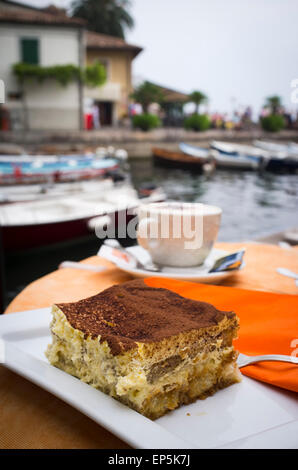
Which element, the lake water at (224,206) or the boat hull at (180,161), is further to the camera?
the boat hull at (180,161)

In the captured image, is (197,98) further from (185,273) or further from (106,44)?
(185,273)

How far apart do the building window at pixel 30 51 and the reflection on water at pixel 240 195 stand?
16.6 feet

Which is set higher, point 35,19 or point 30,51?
point 35,19

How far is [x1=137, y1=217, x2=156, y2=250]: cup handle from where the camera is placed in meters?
0.82

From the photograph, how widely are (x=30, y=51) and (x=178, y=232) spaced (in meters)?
16.6

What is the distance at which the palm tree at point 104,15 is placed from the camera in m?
22.0

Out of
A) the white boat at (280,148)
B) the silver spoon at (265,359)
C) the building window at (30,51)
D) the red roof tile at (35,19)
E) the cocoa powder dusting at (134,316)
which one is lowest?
the silver spoon at (265,359)

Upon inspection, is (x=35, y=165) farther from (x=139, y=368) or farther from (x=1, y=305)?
(x=139, y=368)

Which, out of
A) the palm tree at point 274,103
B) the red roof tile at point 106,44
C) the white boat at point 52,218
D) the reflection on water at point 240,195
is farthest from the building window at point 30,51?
the white boat at point 52,218

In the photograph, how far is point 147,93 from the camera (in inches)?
719

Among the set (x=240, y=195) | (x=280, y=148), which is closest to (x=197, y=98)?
(x=280, y=148)

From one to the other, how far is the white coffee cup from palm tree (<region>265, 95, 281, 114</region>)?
20452mm

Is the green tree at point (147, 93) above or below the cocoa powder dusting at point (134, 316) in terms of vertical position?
above

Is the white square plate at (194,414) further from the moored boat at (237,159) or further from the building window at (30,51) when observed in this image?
the building window at (30,51)
